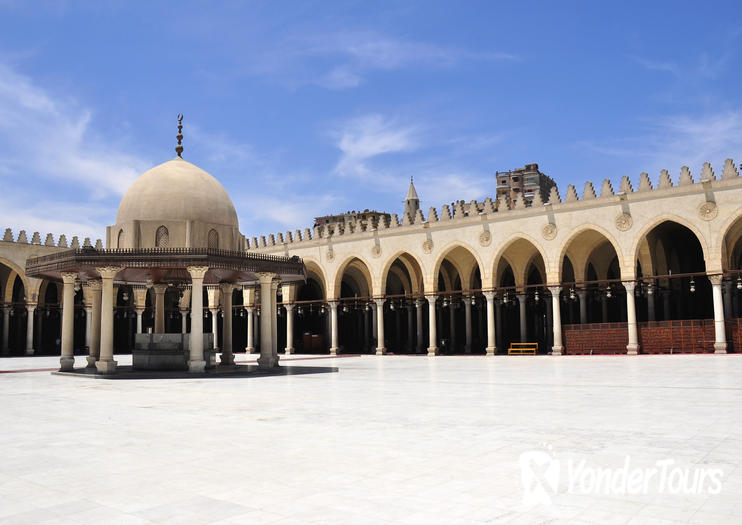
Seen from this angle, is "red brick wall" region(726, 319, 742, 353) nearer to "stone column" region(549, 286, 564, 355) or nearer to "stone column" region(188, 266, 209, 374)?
"stone column" region(549, 286, 564, 355)

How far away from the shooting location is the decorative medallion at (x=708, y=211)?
2584 centimetres

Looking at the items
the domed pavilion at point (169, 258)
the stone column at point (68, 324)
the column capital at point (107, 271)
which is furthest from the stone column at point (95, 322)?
the column capital at point (107, 271)

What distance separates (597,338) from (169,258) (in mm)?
18831

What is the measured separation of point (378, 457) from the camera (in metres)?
6.54

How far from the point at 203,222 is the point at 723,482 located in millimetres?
19245

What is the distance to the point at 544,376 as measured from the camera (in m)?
17.2

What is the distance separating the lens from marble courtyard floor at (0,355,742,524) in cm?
467

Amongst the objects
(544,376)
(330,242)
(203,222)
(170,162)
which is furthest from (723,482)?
(330,242)

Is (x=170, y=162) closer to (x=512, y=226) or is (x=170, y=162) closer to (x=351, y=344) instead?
(x=512, y=226)

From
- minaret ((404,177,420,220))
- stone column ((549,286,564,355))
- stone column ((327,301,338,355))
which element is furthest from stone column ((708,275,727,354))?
minaret ((404,177,420,220))

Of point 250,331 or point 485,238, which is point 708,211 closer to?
point 485,238

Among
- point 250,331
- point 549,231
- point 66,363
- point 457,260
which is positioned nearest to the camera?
point 66,363

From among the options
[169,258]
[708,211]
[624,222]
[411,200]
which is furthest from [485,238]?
[411,200]

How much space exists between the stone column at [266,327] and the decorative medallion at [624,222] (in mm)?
15170
